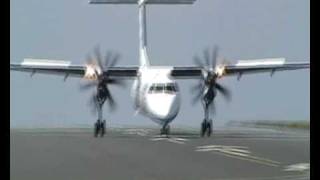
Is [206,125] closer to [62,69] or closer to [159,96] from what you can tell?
[159,96]

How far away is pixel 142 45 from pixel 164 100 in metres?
11.5

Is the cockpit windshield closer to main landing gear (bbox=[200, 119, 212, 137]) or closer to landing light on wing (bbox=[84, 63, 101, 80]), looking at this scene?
main landing gear (bbox=[200, 119, 212, 137])

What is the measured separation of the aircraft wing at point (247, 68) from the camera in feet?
95.2

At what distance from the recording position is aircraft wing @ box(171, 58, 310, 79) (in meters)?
29.0

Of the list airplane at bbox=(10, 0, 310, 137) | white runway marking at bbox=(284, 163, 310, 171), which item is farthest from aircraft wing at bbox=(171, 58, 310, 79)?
white runway marking at bbox=(284, 163, 310, 171)

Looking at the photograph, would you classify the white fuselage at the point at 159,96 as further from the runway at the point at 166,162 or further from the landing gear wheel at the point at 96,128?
the runway at the point at 166,162

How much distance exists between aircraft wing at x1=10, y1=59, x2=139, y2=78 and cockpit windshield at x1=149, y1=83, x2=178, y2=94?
3587 mm

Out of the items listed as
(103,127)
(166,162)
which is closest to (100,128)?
(103,127)

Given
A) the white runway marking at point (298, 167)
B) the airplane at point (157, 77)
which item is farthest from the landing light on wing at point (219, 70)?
the white runway marking at point (298, 167)

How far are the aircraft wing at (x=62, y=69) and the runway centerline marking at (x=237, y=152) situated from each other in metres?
9.11

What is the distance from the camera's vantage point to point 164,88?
25812 mm

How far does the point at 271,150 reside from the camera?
20.7m

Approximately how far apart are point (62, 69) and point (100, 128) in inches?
162
